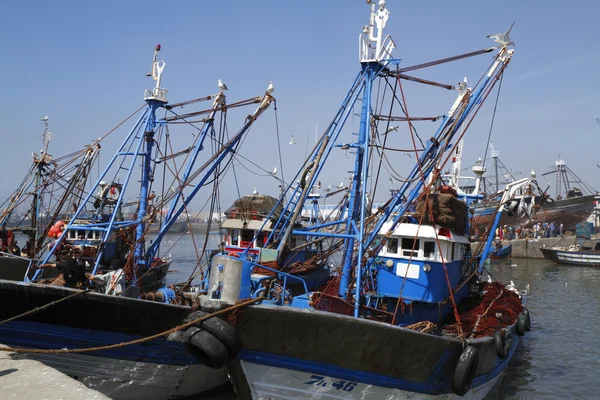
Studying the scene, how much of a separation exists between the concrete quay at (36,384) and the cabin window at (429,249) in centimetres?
782

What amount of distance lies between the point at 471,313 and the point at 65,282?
9.86m

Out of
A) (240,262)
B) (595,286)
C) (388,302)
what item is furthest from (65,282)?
(595,286)

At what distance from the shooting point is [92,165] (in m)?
23.1

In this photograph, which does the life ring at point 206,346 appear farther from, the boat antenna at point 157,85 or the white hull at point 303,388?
the boat antenna at point 157,85

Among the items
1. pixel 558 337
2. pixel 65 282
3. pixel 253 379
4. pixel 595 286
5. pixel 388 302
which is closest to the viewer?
pixel 253 379

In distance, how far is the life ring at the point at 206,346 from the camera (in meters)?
8.27

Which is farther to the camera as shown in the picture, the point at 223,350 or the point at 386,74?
the point at 386,74

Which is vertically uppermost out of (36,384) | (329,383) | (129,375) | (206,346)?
(206,346)

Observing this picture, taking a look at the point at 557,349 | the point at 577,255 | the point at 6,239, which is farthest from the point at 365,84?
the point at 577,255

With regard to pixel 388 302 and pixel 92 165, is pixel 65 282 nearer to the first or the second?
pixel 388 302

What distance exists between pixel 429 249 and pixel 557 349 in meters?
8.63

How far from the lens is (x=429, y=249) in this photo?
12.1 m

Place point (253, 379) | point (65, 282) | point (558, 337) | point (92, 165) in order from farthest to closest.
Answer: point (92, 165), point (558, 337), point (65, 282), point (253, 379)

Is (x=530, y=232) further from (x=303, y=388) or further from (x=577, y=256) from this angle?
(x=303, y=388)
